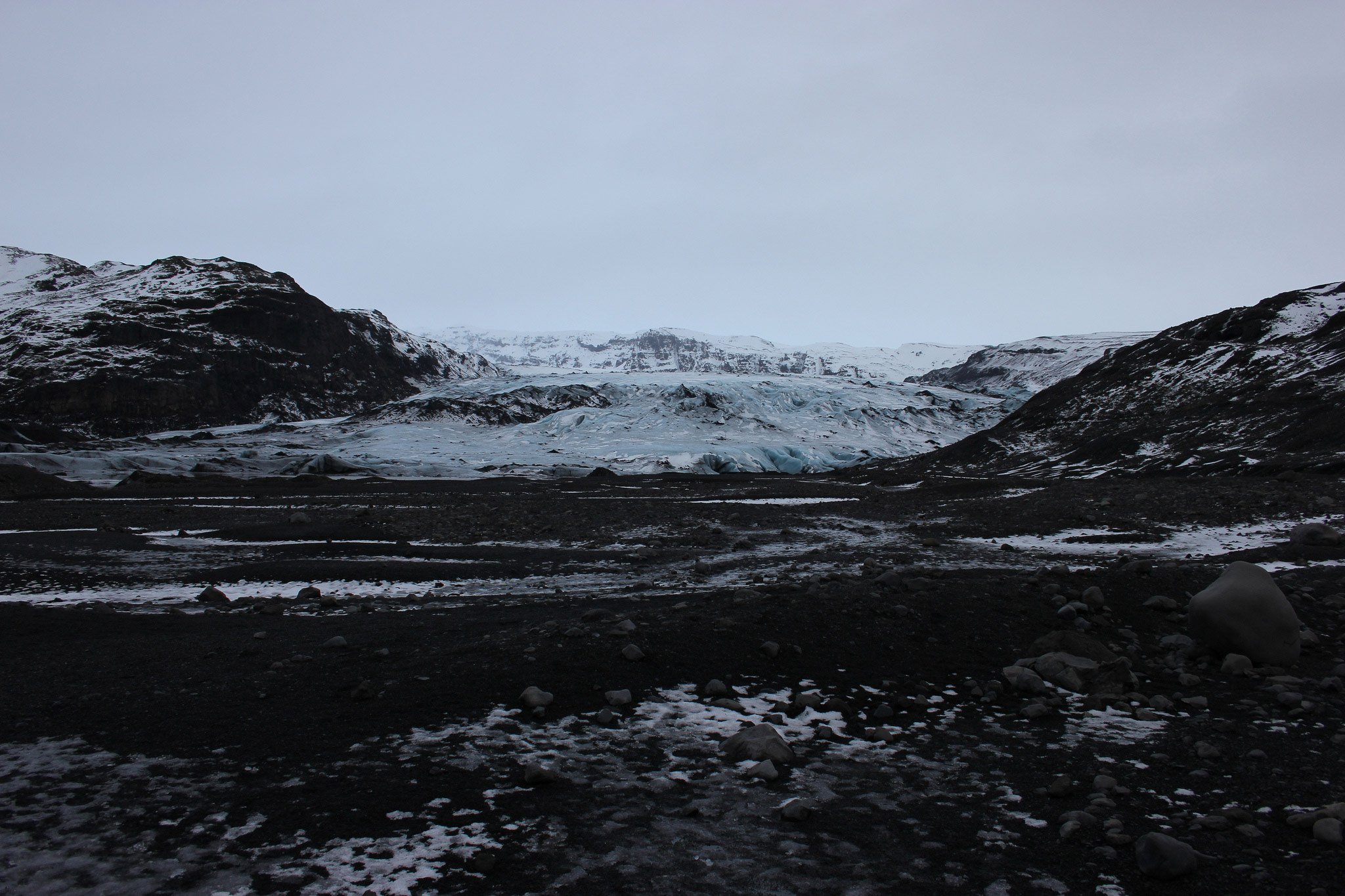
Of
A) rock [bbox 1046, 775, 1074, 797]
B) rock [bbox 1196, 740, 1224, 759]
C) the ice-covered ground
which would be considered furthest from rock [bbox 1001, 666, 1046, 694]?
the ice-covered ground

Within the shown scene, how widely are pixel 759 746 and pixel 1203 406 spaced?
5726 cm

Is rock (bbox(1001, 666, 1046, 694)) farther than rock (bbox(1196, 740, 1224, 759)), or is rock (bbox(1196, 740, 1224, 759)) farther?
rock (bbox(1001, 666, 1046, 694))

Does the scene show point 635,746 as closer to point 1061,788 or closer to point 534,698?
point 534,698

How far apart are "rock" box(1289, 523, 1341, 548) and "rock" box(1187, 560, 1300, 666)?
8.48 meters

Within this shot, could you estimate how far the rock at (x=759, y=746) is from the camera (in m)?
5.79

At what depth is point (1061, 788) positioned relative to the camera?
5.12 metres

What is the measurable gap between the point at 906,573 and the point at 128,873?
1193cm

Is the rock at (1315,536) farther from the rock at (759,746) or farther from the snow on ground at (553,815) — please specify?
the rock at (759,746)

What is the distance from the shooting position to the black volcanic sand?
167 inches

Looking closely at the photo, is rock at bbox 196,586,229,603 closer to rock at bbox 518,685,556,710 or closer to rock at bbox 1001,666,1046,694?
rock at bbox 518,685,556,710

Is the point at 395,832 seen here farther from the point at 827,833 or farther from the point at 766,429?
the point at 766,429

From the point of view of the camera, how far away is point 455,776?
542 centimetres

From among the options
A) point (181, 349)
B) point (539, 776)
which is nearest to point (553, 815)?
point (539, 776)

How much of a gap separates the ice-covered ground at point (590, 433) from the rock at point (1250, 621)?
223ft
